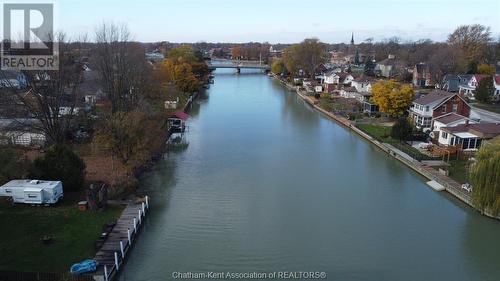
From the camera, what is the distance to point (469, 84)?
40625 millimetres

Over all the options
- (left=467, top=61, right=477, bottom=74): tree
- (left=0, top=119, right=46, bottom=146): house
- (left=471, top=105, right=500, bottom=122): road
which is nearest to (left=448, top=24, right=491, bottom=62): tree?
(left=467, top=61, right=477, bottom=74): tree

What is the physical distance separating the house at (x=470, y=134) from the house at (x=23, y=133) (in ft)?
63.9

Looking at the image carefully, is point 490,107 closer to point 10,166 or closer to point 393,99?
point 393,99

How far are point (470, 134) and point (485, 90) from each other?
58.0 ft

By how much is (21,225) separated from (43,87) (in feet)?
29.1

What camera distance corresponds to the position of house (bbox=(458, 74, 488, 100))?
3912 centimetres

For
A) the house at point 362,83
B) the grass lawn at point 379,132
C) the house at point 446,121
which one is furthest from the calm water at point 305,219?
the house at point 362,83

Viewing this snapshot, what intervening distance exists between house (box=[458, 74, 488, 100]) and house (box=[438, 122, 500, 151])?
19952mm

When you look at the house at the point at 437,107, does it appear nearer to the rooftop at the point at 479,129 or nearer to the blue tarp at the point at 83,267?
the rooftop at the point at 479,129

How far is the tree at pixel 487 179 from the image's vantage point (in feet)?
43.8

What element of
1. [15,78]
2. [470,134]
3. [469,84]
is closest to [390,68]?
[469,84]

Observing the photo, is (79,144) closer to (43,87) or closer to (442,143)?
(43,87)

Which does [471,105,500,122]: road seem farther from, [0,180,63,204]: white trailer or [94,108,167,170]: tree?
[0,180,63,204]: white trailer

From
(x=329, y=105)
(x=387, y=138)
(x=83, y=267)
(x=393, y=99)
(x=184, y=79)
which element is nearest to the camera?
(x=83, y=267)
